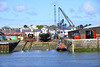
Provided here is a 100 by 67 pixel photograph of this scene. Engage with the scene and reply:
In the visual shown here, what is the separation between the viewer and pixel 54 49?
61906mm

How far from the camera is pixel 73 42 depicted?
5734 centimetres

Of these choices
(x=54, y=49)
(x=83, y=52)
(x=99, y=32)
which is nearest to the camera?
(x=83, y=52)

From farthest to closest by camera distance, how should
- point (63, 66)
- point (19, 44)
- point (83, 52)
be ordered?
1. point (19, 44)
2. point (83, 52)
3. point (63, 66)

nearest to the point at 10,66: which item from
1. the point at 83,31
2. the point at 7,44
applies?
the point at 7,44

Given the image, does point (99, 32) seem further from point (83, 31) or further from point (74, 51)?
point (74, 51)

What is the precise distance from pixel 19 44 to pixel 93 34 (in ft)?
77.9

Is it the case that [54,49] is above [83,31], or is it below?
below

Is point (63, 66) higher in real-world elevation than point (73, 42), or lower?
lower

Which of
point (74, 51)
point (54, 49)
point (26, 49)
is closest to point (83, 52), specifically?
point (74, 51)

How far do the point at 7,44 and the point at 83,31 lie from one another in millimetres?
23423

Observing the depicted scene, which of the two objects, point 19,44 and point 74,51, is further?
point 19,44

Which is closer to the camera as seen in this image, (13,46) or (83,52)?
(83,52)

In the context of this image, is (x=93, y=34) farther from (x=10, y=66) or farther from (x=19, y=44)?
(x=10, y=66)

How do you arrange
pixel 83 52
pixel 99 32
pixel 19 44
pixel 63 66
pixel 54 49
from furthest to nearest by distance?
pixel 99 32
pixel 19 44
pixel 54 49
pixel 83 52
pixel 63 66
